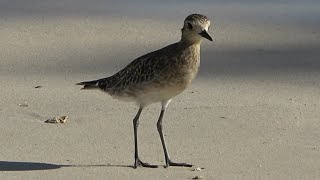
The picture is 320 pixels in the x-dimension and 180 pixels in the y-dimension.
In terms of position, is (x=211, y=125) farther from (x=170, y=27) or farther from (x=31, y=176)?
(x=170, y=27)

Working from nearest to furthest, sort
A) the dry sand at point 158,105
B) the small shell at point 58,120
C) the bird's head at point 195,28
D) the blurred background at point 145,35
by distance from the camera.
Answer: the bird's head at point 195,28 → the dry sand at point 158,105 → the small shell at point 58,120 → the blurred background at point 145,35

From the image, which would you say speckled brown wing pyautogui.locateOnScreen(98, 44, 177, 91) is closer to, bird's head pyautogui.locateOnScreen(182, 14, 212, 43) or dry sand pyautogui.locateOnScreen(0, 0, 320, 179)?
bird's head pyautogui.locateOnScreen(182, 14, 212, 43)

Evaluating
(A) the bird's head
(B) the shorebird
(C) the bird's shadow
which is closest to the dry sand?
(C) the bird's shadow

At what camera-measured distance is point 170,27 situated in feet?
36.7

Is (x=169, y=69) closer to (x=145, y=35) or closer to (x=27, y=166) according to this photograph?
(x=27, y=166)

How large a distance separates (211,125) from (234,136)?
1.07ft

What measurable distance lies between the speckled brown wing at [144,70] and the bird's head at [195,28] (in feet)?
0.42

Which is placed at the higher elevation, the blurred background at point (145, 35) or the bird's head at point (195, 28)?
the blurred background at point (145, 35)

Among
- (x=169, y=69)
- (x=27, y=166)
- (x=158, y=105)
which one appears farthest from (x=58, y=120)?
(x=169, y=69)

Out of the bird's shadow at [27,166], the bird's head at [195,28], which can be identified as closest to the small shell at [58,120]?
the bird's shadow at [27,166]

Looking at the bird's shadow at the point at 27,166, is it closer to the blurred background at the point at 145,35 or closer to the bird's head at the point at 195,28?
the bird's head at the point at 195,28

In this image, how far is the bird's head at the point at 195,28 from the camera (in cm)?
606

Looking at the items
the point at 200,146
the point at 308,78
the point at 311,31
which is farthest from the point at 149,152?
the point at 311,31

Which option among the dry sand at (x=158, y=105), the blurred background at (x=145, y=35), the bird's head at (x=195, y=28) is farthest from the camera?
the blurred background at (x=145, y=35)
